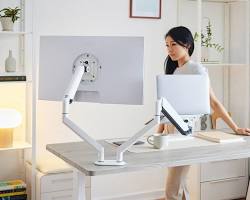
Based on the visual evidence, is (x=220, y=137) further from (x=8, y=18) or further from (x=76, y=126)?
(x=8, y=18)

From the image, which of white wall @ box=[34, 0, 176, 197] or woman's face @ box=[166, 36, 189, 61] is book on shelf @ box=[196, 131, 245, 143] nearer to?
woman's face @ box=[166, 36, 189, 61]

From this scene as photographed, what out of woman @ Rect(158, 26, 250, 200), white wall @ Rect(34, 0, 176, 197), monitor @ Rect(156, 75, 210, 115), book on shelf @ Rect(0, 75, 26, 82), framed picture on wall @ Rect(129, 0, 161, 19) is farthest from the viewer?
framed picture on wall @ Rect(129, 0, 161, 19)

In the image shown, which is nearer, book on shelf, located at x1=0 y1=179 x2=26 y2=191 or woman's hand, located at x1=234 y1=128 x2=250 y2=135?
woman's hand, located at x1=234 y1=128 x2=250 y2=135

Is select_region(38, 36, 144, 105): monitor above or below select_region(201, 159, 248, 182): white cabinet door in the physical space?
above

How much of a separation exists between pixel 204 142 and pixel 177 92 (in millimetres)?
393

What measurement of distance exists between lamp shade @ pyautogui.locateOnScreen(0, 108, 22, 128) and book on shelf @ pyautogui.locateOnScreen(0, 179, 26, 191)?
433 millimetres

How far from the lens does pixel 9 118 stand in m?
3.39

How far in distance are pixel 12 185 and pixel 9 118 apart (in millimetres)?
497

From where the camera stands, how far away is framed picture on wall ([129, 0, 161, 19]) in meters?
4.00

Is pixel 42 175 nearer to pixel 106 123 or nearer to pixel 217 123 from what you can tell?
pixel 106 123

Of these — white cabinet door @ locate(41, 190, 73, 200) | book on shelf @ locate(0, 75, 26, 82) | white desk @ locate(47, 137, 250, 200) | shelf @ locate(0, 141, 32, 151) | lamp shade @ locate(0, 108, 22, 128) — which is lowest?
white cabinet door @ locate(41, 190, 73, 200)

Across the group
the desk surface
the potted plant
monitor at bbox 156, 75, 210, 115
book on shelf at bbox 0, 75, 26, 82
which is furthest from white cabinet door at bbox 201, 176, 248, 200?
the potted plant

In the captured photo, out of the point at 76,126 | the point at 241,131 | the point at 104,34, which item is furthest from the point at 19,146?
the point at 241,131

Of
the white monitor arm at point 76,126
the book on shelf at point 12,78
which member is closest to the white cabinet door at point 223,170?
the book on shelf at point 12,78
